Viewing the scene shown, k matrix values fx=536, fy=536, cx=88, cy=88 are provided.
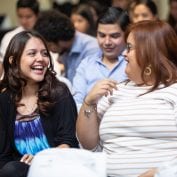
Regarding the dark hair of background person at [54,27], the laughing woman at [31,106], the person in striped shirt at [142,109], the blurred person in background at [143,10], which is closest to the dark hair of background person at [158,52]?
the person in striped shirt at [142,109]

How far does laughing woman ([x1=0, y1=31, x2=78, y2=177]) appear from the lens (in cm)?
276

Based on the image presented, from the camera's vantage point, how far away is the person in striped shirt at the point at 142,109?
2385mm

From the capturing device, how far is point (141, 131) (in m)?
2.40

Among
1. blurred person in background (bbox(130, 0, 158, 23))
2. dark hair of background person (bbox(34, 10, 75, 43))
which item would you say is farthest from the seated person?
blurred person in background (bbox(130, 0, 158, 23))

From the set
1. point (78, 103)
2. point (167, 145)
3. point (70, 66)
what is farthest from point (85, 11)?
point (167, 145)

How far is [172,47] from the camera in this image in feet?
8.05

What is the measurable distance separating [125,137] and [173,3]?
10.2 feet

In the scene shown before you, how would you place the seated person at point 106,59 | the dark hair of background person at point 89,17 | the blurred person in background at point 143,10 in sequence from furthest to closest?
1. the dark hair of background person at point 89,17
2. the blurred person in background at point 143,10
3. the seated person at point 106,59

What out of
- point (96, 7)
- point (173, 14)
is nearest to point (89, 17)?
point (96, 7)

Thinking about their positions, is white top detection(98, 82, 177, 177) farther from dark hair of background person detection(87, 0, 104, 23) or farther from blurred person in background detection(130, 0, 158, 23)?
dark hair of background person detection(87, 0, 104, 23)

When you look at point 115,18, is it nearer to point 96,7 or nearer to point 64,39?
point 64,39

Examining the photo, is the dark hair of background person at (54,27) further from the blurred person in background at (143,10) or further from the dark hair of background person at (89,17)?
the dark hair of background person at (89,17)

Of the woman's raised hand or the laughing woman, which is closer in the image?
the woman's raised hand

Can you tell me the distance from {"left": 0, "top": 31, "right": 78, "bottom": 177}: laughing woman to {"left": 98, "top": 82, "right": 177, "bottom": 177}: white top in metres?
0.36
